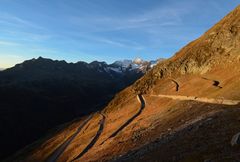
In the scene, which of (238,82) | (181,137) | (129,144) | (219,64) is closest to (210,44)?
(219,64)

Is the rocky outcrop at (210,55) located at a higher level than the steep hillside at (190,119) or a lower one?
higher

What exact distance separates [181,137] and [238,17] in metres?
108

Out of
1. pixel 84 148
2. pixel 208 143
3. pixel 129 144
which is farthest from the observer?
pixel 84 148

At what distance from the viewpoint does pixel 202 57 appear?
132 m

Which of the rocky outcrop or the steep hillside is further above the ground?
the rocky outcrop

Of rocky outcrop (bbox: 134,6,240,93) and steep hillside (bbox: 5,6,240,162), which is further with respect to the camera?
rocky outcrop (bbox: 134,6,240,93)

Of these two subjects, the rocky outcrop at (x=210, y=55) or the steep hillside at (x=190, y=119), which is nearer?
the steep hillside at (x=190, y=119)

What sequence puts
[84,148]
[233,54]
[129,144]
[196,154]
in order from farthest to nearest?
[233,54], [84,148], [129,144], [196,154]

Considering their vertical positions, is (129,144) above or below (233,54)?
below

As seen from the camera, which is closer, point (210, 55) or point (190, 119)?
point (190, 119)

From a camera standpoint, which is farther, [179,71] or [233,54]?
[179,71]

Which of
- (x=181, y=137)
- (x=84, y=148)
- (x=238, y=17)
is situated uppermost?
(x=238, y=17)

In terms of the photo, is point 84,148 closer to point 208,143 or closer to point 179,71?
point 208,143

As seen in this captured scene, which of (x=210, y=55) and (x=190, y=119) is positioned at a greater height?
(x=210, y=55)
